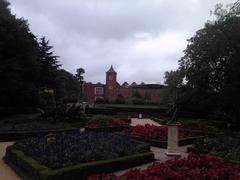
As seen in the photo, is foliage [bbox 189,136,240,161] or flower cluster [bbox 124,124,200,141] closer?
foliage [bbox 189,136,240,161]

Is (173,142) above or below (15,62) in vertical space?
below

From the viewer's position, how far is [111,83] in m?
86.3

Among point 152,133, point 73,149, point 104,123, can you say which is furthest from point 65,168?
point 104,123

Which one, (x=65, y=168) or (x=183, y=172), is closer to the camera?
(x=183, y=172)

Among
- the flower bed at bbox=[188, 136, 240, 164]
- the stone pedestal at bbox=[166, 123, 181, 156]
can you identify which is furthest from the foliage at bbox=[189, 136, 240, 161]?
the stone pedestal at bbox=[166, 123, 181, 156]

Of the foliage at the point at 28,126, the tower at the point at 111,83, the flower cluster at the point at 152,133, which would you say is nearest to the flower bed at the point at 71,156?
the flower cluster at the point at 152,133

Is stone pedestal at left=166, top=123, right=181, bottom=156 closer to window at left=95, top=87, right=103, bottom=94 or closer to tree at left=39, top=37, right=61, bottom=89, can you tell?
tree at left=39, top=37, right=61, bottom=89

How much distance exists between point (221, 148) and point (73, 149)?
575 cm

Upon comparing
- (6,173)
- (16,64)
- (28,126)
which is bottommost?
(6,173)

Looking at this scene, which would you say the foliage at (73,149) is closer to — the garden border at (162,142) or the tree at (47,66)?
the garden border at (162,142)

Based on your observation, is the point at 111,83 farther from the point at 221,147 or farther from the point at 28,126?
the point at 221,147

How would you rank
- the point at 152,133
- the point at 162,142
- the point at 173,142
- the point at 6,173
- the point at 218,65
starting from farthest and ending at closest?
the point at 218,65 → the point at 152,133 → the point at 162,142 → the point at 173,142 → the point at 6,173

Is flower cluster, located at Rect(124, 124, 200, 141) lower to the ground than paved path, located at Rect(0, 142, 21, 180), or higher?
higher

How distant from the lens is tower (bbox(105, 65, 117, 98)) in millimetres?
85000
